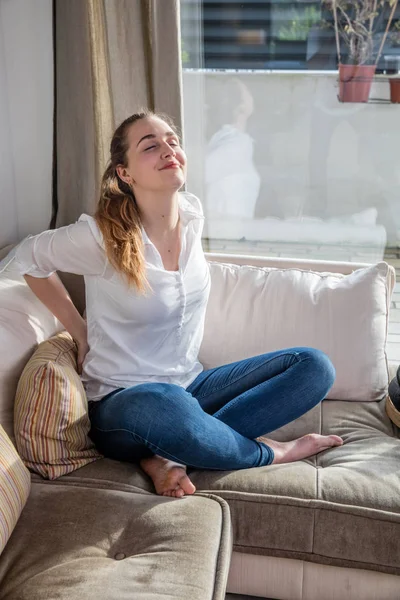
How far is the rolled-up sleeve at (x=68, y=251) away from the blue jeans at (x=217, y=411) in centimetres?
36

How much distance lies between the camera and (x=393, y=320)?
298cm

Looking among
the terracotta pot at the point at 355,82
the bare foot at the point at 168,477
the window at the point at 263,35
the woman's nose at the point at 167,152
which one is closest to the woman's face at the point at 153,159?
the woman's nose at the point at 167,152

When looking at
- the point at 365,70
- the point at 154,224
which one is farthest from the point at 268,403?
the point at 365,70

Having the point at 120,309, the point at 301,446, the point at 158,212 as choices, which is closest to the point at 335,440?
the point at 301,446

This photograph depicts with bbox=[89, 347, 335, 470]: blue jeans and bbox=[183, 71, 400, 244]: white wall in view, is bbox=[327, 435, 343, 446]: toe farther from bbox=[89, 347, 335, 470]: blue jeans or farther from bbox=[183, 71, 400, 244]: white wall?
bbox=[183, 71, 400, 244]: white wall

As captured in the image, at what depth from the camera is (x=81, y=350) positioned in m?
1.97

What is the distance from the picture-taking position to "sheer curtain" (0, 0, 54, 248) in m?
2.48

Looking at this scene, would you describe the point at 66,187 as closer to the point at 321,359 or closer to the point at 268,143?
the point at 268,143

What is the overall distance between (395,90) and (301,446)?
149 centimetres

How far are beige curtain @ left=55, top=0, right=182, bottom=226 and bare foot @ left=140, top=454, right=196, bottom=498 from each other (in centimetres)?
113

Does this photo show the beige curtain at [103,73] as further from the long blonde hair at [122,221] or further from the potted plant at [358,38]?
the potted plant at [358,38]

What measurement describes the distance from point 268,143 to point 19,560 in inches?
75.7

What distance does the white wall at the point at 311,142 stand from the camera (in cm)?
270

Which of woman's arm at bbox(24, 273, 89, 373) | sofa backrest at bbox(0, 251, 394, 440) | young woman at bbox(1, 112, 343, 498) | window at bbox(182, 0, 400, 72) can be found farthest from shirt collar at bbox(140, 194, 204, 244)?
window at bbox(182, 0, 400, 72)
